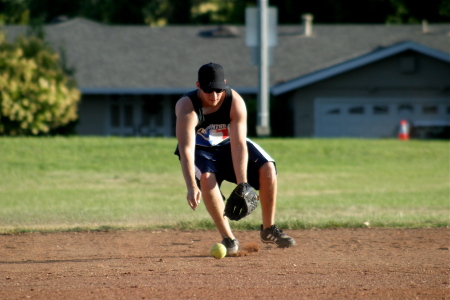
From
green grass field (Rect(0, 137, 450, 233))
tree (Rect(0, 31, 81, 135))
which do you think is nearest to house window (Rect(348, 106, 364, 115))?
green grass field (Rect(0, 137, 450, 233))

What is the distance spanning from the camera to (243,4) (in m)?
47.5

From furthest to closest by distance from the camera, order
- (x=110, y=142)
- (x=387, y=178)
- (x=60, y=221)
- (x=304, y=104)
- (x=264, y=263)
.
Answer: (x=304, y=104)
(x=110, y=142)
(x=387, y=178)
(x=60, y=221)
(x=264, y=263)

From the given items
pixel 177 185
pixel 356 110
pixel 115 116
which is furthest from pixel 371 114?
pixel 177 185

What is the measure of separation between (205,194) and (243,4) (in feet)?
135

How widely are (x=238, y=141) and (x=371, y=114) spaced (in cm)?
2395

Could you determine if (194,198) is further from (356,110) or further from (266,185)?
(356,110)

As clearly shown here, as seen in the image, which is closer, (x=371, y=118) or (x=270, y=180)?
(x=270, y=180)

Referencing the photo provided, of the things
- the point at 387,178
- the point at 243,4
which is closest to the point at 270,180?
the point at 387,178

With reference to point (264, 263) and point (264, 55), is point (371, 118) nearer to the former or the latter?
point (264, 55)

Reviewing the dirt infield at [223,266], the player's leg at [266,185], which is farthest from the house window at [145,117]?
the player's leg at [266,185]

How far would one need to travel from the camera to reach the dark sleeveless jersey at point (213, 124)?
23.4 ft

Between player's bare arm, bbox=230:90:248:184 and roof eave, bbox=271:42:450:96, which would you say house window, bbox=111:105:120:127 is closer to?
roof eave, bbox=271:42:450:96

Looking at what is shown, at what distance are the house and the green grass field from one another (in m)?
6.32

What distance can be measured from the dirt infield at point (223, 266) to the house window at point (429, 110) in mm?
22006
